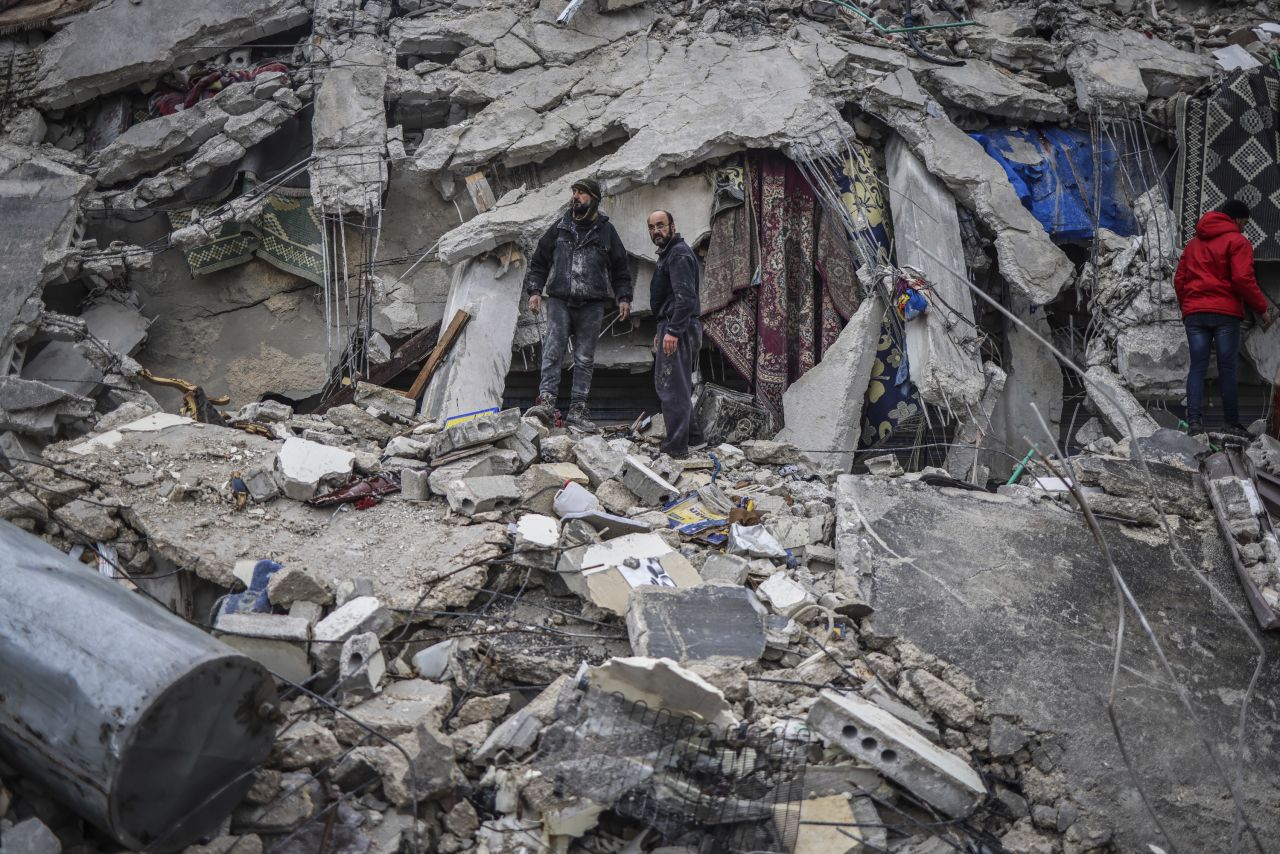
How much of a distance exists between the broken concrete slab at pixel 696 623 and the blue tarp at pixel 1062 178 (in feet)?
17.5

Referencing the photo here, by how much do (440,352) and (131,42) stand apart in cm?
394

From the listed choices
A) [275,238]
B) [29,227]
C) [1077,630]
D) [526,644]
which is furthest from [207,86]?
[1077,630]

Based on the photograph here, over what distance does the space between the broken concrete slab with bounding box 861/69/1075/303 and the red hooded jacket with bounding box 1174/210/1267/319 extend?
964 millimetres

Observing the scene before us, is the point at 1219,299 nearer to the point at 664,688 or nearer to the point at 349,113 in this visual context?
the point at 664,688

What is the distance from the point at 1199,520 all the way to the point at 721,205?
13.4 feet

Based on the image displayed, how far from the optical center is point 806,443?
24.4 feet

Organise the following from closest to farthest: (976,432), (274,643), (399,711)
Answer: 1. (399,711)
2. (274,643)
3. (976,432)

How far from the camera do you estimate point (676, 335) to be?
6.61 metres

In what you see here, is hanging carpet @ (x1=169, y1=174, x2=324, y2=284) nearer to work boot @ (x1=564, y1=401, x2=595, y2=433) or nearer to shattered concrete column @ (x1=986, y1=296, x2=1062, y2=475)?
work boot @ (x1=564, y1=401, x2=595, y2=433)

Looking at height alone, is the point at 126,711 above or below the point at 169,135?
below

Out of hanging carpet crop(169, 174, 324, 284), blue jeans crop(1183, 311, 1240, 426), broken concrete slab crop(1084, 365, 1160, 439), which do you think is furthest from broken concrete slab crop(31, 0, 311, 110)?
blue jeans crop(1183, 311, 1240, 426)

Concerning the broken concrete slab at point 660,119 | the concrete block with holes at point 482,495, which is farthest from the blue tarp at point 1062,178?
the concrete block with holes at point 482,495

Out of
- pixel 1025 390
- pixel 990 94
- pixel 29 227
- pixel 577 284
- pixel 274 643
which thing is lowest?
pixel 1025 390

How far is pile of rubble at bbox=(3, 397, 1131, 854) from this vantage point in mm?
3445
